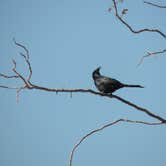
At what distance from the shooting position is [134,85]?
861cm

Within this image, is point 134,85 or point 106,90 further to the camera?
point 106,90

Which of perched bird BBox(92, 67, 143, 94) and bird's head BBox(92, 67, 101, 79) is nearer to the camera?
perched bird BBox(92, 67, 143, 94)

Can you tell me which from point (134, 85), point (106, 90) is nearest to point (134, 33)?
point (134, 85)

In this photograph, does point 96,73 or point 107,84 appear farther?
point 96,73

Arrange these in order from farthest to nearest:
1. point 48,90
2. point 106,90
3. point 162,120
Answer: point 106,90
point 48,90
point 162,120

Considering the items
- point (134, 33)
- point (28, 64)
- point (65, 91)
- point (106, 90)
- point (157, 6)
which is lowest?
point (106, 90)

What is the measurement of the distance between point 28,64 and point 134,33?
62.8 inches

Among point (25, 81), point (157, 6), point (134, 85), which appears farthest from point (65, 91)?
point (134, 85)

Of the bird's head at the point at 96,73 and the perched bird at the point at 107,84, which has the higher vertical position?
the bird's head at the point at 96,73

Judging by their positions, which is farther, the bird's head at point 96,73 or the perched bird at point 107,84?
the bird's head at point 96,73

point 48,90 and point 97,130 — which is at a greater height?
point 48,90

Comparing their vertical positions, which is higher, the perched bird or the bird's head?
the bird's head

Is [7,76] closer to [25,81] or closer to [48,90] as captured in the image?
[25,81]

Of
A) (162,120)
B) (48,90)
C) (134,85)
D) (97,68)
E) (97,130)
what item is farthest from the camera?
(97,68)
